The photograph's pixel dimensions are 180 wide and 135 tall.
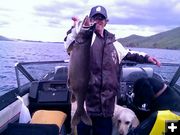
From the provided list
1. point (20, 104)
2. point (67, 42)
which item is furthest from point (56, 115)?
point (67, 42)

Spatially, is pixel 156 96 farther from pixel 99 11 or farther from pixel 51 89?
pixel 51 89

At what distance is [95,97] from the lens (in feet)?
16.5

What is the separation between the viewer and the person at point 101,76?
16.3 ft

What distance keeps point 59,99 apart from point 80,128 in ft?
7.03

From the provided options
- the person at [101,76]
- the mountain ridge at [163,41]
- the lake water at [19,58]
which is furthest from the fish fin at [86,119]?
the mountain ridge at [163,41]

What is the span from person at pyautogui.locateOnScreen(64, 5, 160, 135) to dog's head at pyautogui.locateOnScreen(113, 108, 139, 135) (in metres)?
1.10

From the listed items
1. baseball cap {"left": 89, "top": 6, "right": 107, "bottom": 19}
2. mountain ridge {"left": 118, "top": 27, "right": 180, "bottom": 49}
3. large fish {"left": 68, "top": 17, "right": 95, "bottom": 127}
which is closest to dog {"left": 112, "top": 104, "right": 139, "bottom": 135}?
large fish {"left": 68, "top": 17, "right": 95, "bottom": 127}

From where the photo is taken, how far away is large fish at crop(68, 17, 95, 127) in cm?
420

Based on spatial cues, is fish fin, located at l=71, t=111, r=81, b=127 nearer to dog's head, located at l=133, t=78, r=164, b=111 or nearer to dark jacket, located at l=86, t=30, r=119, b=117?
dark jacket, located at l=86, t=30, r=119, b=117

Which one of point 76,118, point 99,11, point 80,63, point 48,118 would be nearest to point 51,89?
point 48,118

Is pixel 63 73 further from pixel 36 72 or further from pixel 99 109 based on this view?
pixel 99 109

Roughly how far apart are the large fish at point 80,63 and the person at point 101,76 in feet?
1.24

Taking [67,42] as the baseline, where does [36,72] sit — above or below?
below

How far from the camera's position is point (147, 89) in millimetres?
5848
